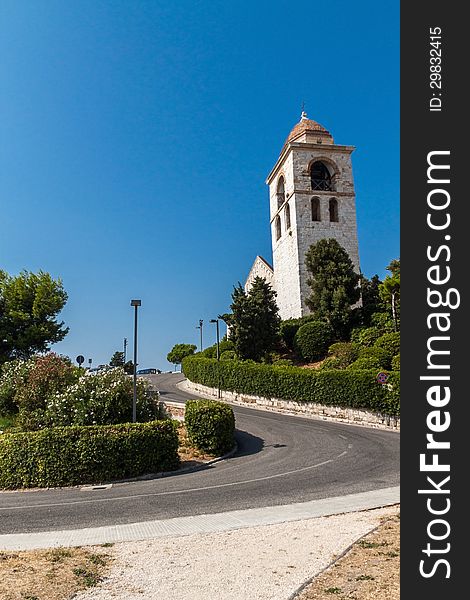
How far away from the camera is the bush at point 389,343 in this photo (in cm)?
3076

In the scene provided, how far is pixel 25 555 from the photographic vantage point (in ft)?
24.8

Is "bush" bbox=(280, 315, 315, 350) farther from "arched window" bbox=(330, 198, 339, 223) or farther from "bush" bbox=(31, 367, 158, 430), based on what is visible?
"bush" bbox=(31, 367, 158, 430)

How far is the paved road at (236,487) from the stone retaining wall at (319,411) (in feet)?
14.6

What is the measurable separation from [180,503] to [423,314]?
925 centimetres

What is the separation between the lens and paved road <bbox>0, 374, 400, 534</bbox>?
417 inches

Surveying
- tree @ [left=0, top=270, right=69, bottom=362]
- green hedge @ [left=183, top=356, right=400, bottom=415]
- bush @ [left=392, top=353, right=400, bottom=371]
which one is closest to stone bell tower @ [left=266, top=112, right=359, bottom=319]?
green hedge @ [left=183, top=356, right=400, bottom=415]

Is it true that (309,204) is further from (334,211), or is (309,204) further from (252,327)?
(252,327)

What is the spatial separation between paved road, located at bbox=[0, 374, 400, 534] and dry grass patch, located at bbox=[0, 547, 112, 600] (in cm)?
211

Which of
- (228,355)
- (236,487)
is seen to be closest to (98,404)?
(236,487)

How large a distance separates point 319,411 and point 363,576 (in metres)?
22.6

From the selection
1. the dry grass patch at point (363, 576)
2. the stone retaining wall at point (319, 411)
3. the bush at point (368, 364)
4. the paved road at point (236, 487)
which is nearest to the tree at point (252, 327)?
the stone retaining wall at point (319, 411)

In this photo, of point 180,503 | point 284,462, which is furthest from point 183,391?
point 180,503

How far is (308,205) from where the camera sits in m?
47.4

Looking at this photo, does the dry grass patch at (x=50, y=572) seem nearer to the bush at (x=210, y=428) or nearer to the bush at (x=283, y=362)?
the bush at (x=210, y=428)
